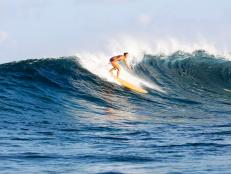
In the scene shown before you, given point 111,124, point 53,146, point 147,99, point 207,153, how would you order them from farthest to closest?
1. point 147,99
2. point 111,124
3. point 53,146
4. point 207,153

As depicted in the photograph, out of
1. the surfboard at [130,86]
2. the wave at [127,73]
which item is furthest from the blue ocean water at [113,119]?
the surfboard at [130,86]

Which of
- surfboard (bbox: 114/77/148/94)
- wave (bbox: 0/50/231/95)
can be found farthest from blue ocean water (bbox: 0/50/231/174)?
surfboard (bbox: 114/77/148/94)

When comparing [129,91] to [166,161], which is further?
[129,91]

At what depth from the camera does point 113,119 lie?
1450cm

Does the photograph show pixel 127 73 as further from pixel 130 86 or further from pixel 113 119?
pixel 113 119

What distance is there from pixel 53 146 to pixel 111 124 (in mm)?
3337

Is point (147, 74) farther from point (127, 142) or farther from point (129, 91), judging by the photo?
point (127, 142)

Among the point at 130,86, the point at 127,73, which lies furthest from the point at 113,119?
the point at 127,73

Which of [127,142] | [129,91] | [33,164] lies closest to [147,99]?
[129,91]

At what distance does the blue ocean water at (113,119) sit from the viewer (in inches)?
345

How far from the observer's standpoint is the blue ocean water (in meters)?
8.76

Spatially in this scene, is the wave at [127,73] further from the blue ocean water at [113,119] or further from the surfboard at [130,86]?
the surfboard at [130,86]

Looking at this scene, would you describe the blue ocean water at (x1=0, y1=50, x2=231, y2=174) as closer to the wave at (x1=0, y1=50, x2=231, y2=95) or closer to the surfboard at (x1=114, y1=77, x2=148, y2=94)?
the wave at (x1=0, y1=50, x2=231, y2=95)

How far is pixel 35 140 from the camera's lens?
10.9m
